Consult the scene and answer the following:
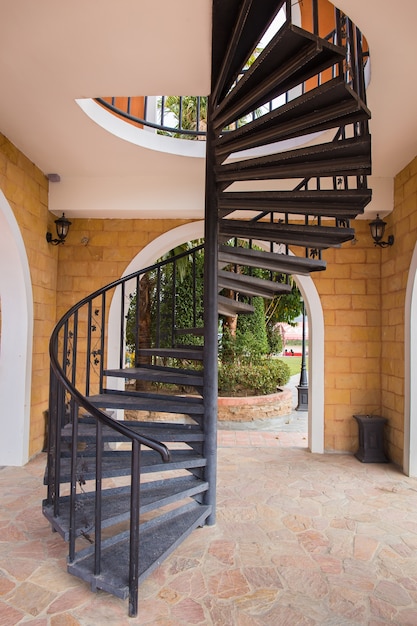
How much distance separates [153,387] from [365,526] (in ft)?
16.3

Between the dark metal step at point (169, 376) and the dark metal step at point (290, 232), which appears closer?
the dark metal step at point (169, 376)

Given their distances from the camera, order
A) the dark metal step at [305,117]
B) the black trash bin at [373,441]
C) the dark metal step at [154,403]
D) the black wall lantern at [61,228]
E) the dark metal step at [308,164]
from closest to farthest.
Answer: the dark metal step at [305,117] → the dark metal step at [308,164] → the dark metal step at [154,403] → the black trash bin at [373,441] → the black wall lantern at [61,228]

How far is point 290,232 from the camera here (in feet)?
10.7

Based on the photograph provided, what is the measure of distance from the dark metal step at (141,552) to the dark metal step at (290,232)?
2.07 m

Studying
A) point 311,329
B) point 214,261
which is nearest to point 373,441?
point 311,329

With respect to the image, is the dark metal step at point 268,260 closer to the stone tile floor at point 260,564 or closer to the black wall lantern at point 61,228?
the stone tile floor at point 260,564

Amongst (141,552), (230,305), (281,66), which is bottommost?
(141,552)

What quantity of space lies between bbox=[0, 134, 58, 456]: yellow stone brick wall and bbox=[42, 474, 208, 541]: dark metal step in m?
A: 1.98

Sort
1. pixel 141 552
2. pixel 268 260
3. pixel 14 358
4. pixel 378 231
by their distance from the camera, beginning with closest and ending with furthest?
pixel 141 552, pixel 268 260, pixel 14 358, pixel 378 231

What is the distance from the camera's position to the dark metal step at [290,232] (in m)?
3.11

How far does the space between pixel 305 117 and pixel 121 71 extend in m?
1.38

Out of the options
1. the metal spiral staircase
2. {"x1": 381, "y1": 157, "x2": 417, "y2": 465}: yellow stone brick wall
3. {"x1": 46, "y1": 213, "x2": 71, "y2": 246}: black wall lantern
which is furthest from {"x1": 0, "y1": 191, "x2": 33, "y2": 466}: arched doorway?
{"x1": 381, "y1": 157, "x2": 417, "y2": 465}: yellow stone brick wall

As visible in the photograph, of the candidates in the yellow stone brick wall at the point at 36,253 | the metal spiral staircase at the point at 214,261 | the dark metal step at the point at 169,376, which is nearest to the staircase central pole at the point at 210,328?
the metal spiral staircase at the point at 214,261

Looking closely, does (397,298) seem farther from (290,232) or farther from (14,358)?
(14,358)
